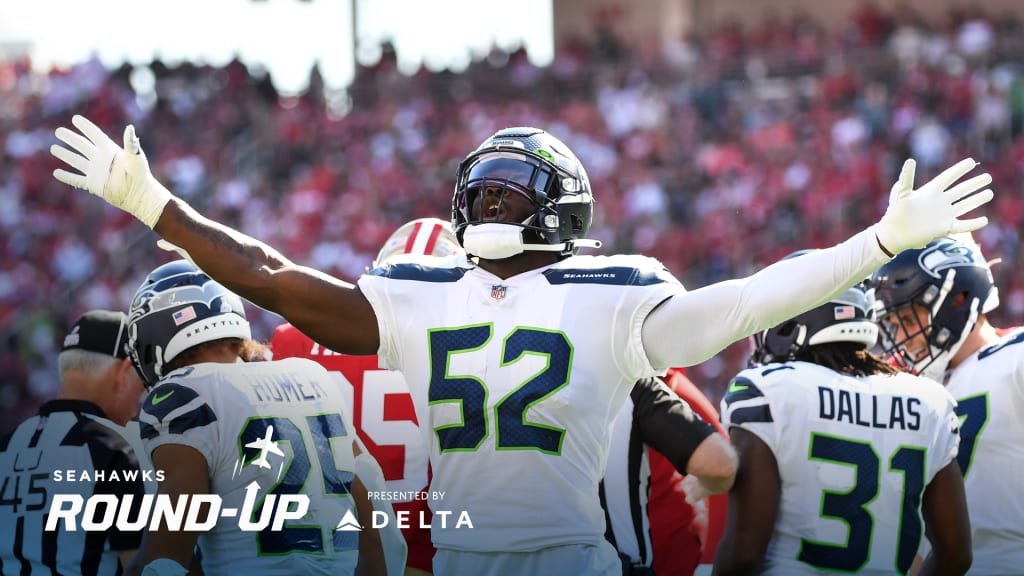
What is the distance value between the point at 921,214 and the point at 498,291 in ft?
3.64

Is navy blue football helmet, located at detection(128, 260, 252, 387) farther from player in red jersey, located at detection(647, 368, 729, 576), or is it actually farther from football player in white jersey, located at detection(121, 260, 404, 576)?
player in red jersey, located at detection(647, 368, 729, 576)

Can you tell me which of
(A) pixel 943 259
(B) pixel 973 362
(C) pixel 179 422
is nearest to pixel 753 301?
(C) pixel 179 422

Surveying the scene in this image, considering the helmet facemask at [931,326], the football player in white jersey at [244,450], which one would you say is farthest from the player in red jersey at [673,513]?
the football player in white jersey at [244,450]

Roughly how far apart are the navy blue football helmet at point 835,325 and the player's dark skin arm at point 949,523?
495mm

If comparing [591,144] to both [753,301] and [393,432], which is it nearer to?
[393,432]

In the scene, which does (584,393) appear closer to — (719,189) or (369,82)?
(719,189)

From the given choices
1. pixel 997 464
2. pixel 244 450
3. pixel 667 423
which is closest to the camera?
pixel 244 450

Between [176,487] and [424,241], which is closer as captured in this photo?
[176,487]

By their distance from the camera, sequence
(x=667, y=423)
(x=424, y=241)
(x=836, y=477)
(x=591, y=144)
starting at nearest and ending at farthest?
(x=667, y=423) → (x=836, y=477) → (x=424, y=241) → (x=591, y=144)

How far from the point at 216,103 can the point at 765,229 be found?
374 inches

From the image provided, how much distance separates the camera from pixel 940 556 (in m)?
4.03

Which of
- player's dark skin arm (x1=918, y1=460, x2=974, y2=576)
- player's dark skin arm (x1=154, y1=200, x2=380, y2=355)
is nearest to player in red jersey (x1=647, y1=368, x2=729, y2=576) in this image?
player's dark skin arm (x1=918, y1=460, x2=974, y2=576)

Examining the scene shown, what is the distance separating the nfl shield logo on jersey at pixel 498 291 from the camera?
11.3 feet

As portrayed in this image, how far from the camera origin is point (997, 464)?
437cm
